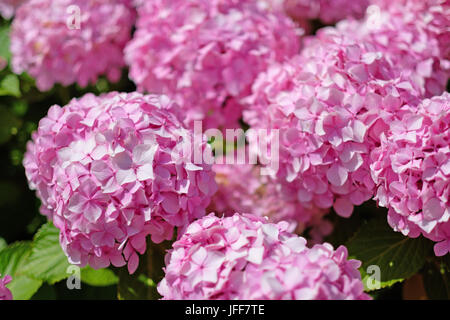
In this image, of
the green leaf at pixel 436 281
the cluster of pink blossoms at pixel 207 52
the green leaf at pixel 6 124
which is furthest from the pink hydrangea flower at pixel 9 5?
the green leaf at pixel 436 281

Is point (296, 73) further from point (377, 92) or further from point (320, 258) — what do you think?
point (320, 258)

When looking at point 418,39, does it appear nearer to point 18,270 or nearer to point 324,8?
point 324,8

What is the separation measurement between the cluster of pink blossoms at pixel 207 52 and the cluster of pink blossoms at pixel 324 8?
290mm

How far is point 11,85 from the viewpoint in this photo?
1.46 m

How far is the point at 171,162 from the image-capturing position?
0.90 m

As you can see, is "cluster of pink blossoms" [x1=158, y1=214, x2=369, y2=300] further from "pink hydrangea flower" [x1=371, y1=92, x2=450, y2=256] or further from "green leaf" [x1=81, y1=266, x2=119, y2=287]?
"green leaf" [x1=81, y1=266, x2=119, y2=287]

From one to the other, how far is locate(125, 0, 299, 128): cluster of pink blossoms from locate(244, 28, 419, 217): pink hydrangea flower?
6.4 inches

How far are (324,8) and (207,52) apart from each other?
55cm

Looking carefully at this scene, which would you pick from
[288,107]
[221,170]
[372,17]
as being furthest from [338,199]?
[372,17]

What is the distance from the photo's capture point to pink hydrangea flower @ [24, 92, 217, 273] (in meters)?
0.88

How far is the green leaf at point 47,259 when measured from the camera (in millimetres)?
1062

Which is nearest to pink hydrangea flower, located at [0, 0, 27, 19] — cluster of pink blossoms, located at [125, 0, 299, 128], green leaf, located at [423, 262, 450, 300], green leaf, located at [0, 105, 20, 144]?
green leaf, located at [0, 105, 20, 144]

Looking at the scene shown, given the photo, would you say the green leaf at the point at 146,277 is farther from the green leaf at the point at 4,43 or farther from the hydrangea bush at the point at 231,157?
the green leaf at the point at 4,43

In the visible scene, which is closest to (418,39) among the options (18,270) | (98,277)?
(98,277)
